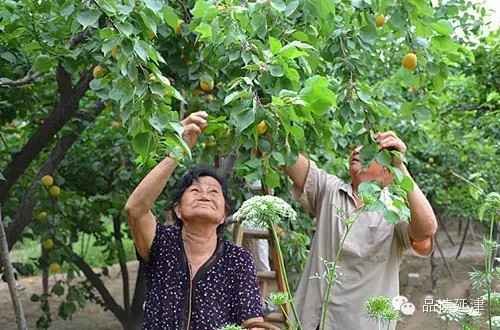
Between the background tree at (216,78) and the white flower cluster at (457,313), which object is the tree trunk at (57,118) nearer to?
the background tree at (216,78)

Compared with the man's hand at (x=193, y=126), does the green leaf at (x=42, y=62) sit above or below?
above

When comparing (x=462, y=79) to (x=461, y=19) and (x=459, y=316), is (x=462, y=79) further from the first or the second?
(x=459, y=316)

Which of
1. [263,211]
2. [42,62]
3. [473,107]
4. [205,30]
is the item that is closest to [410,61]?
[205,30]

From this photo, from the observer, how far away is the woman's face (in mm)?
2348

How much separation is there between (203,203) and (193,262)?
0.21 m

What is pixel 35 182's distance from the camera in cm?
363

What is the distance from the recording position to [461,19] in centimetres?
396

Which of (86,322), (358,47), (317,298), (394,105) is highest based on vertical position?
(394,105)

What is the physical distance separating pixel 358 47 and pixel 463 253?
439 inches

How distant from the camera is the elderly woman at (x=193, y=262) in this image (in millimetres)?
2268

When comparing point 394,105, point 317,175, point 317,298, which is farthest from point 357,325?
point 394,105

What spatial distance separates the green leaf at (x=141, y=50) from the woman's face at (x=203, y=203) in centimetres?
79

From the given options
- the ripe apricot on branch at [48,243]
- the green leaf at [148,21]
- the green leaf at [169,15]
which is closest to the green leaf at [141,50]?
the green leaf at [148,21]

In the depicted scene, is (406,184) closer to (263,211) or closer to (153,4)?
(263,211)
